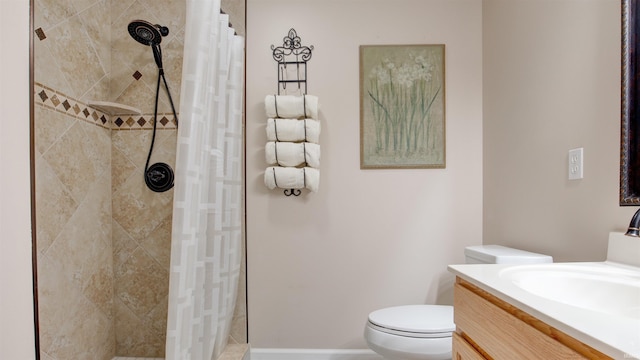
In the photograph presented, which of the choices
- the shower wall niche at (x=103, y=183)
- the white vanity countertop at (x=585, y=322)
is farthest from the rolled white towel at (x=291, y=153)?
the white vanity countertop at (x=585, y=322)

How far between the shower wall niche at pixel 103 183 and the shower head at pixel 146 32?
149 millimetres

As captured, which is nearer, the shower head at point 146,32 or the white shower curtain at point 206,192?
the white shower curtain at point 206,192

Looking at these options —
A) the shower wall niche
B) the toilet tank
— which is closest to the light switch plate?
the toilet tank

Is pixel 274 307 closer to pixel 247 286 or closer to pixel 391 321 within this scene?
pixel 247 286

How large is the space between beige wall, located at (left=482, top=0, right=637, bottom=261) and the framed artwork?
0.28 meters

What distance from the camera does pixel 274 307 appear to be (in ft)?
6.41

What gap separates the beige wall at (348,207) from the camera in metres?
1.94

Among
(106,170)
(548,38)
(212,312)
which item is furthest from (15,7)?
(106,170)

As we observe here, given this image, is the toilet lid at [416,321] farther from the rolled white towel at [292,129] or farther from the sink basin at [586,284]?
the rolled white towel at [292,129]

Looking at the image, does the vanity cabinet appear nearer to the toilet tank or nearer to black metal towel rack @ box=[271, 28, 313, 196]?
the toilet tank

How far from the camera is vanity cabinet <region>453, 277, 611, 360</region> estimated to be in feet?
1.82

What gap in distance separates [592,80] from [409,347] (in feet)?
3.93

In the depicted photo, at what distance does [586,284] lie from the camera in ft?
2.86

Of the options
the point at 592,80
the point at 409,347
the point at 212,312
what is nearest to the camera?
the point at 592,80
